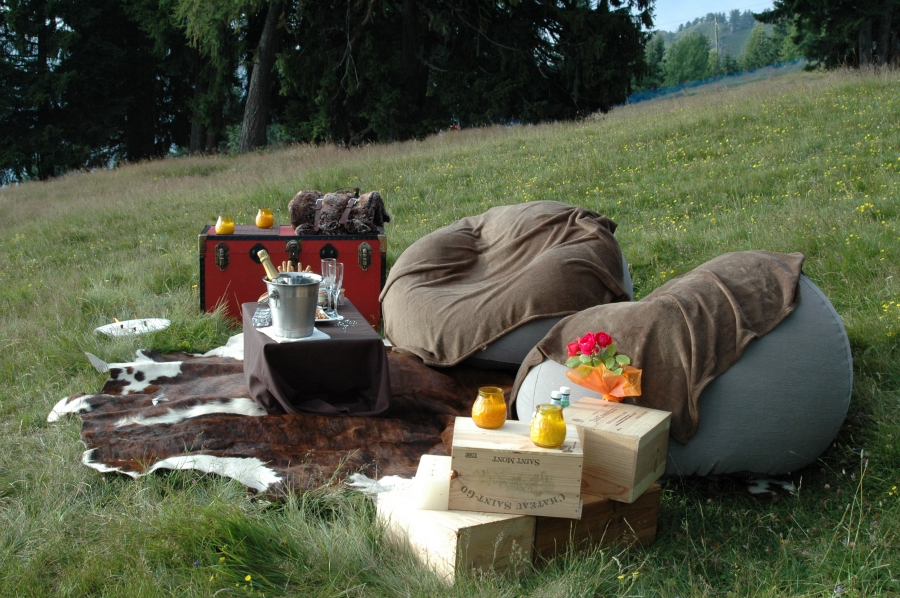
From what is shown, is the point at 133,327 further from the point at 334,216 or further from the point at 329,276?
the point at 329,276

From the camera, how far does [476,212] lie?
334 inches

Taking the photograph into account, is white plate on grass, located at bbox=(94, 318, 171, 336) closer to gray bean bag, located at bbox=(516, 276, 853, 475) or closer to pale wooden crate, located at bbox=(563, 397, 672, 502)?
pale wooden crate, located at bbox=(563, 397, 672, 502)

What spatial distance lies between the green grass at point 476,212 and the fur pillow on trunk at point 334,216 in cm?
99

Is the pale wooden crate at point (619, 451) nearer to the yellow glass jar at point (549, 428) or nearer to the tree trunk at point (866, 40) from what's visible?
the yellow glass jar at point (549, 428)

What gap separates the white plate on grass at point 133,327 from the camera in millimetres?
5246

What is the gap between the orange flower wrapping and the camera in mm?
3105

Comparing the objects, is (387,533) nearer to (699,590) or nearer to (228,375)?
(699,590)

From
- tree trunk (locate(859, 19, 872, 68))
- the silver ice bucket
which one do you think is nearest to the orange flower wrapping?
the silver ice bucket

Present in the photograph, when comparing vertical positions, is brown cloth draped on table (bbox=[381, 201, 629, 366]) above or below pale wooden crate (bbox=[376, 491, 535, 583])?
above

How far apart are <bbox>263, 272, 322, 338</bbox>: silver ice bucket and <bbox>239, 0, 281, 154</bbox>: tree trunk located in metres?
15.0

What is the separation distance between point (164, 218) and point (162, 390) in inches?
255

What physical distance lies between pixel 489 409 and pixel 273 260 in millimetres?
3461

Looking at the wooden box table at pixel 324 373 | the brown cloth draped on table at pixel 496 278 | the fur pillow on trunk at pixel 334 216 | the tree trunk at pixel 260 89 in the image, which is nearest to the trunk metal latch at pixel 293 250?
the fur pillow on trunk at pixel 334 216

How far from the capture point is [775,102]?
1089cm
